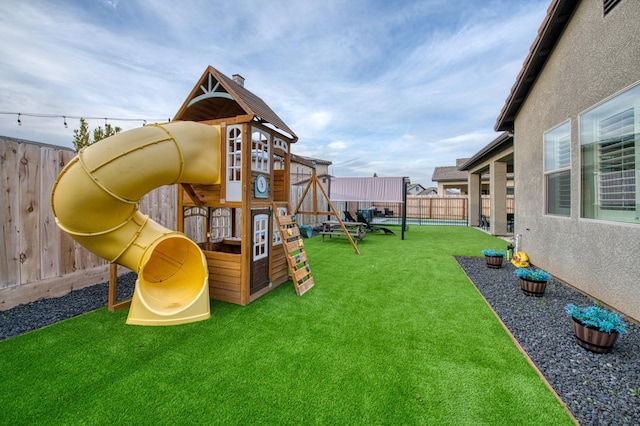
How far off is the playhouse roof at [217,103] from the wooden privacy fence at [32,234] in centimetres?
202

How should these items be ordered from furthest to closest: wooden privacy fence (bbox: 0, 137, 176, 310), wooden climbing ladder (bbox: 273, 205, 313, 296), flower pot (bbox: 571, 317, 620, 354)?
wooden climbing ladder (bbox: 273, 205, 313, 296)
wooden privacy fence (bbox: 0, 137, 176, 310)
flower pot (bbox: 571, 317, 620, 354)

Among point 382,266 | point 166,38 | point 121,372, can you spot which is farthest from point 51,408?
point 166,38

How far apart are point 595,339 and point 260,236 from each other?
4.44 meters

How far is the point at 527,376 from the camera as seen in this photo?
244 centimetres

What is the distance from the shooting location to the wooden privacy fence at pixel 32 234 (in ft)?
11.8

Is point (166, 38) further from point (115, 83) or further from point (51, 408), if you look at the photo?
point (51, 408)

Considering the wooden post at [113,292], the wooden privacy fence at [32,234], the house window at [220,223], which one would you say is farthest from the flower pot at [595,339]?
the wooden privacy fence at [32,234]

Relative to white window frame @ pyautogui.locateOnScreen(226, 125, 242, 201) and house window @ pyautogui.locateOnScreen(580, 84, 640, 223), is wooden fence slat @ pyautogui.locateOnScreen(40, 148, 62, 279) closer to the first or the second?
white window frame @ pyautogui.locateOnScreen(226, 125, 242, 201)

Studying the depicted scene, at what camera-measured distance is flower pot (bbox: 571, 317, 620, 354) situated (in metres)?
2.73

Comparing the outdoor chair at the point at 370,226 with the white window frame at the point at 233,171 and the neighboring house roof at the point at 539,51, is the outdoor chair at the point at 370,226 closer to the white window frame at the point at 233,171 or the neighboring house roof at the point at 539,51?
the neighboring house roof at the point at 539,51

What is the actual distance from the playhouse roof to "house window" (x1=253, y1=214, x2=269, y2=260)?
1646 millimetres

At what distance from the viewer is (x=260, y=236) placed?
468cm

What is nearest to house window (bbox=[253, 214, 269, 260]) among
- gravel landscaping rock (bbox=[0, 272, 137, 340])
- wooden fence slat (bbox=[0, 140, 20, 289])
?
gravel landscaping rock (bbox=[0, 272, 137, 340])

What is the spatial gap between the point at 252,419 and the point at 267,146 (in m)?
4.04
